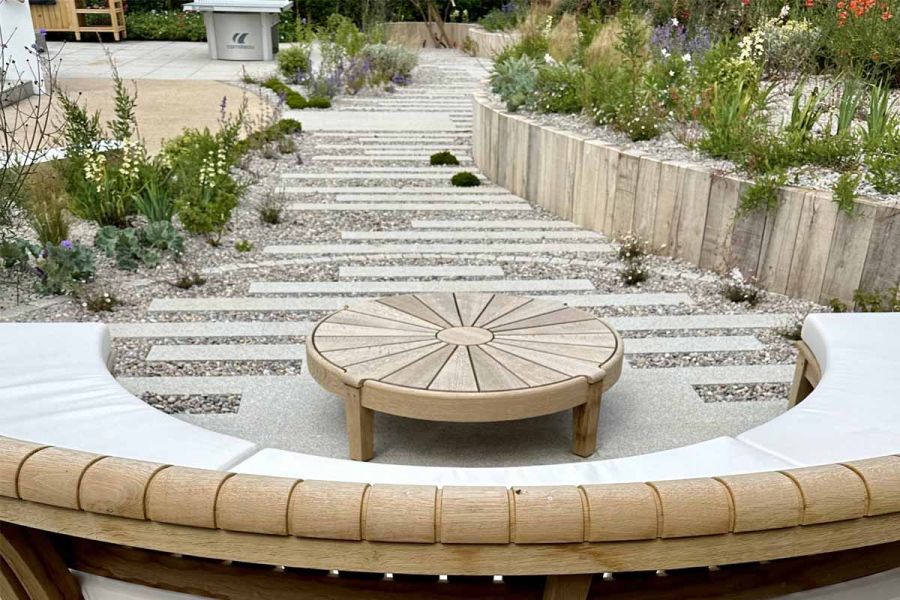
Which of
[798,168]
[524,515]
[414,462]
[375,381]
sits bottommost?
[414,462]

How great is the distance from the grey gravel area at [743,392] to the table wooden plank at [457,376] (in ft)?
3.85

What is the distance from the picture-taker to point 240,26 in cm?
1456

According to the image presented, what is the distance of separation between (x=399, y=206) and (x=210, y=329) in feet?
8.53

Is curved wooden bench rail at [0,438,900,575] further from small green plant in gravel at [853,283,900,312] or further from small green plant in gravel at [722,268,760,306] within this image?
small green plant in gravel at [722,268,760,306]

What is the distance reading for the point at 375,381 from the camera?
2.97 metres

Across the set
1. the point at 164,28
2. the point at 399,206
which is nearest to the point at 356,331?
the point at 399,206

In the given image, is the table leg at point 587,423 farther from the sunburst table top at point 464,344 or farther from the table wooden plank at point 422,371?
the table wooden plank at point 422,371

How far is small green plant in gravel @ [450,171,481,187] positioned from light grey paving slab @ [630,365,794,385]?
3707 mm

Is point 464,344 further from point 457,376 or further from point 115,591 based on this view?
point 115,591

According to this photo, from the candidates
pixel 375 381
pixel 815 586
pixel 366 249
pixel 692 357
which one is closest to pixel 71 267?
pixel 366 249

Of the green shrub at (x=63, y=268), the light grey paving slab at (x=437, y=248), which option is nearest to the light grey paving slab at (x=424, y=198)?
the light grey paving slab at (x=437, y=248)

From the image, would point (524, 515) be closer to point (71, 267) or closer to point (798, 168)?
point (71, 267)

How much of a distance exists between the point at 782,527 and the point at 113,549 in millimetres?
1068

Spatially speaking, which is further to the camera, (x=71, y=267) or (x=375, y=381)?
(x=71, y=267)
